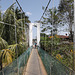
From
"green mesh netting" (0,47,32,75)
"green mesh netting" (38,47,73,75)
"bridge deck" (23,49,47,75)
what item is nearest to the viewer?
"green mesh netting" (38,47,73,75)

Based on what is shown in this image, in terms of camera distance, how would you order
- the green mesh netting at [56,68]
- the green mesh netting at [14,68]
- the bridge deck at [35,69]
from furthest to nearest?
the bridge deck at [35,69] → the green mesh netting at [14,68] → the green mesh netting at [56,68]

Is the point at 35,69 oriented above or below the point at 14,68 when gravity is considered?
below

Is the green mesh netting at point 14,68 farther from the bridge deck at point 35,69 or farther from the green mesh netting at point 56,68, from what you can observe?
the bridge deck at point 35,69

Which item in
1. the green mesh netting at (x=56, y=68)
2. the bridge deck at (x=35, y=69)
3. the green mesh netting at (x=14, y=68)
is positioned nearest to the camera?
the green mesh netting at (x=56, y=68)

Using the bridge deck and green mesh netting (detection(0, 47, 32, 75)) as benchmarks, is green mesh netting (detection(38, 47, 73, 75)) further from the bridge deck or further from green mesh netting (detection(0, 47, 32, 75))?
the bridge deck

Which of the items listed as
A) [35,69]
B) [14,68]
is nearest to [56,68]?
[14,68]

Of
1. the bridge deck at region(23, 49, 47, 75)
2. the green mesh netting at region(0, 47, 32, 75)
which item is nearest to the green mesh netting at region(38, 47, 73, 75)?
the green mesh netting at region(0, 47, 32, 75)

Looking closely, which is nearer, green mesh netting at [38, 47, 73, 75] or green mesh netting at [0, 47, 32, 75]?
green mesh netting at [38, 47, 73, 75]

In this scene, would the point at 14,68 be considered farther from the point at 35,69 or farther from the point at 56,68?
the point at 35,69

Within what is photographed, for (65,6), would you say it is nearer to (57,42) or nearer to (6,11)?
(57,42)

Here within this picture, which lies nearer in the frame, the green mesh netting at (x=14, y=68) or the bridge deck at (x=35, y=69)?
the green mesh netting at (x=14, y=68)

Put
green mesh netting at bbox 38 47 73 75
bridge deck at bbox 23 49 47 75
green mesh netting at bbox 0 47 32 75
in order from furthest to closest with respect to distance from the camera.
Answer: bridge deck at bbox 23 49 47 75 → green mesh netting at bbox 0 47 32 75 → green mesh netting at bbox 38 47 73 75

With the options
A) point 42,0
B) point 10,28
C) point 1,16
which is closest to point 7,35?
point 10,28

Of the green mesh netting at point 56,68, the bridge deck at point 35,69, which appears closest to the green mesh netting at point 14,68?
the green mesh netting at point 56,68
